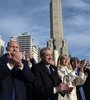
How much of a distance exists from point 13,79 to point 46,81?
780 millimetres

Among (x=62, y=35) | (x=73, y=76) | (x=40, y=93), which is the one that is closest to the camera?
(x=40, y=93)

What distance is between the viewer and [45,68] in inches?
224

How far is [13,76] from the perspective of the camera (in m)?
4.93

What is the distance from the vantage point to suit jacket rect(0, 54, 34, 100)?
15.7ft

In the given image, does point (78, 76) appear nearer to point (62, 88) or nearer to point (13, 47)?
point (62, 88)

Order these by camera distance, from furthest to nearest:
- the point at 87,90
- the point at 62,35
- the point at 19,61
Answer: the point at 62,35 → the point at 87,90 → the point at 19,61

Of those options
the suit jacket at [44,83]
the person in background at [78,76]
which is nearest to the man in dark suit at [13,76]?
the suit jacket at [44,83]

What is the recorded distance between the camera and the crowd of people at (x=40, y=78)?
4.81 metres

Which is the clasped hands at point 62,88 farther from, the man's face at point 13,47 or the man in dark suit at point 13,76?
the man's face at point 13,47

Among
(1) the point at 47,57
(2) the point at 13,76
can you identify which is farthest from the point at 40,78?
(2) the point at 13,76

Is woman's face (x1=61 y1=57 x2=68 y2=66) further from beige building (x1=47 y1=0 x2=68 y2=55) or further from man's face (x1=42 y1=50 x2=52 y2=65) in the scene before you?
beige building (x1=47 y1=0 x2=68 y2=55)

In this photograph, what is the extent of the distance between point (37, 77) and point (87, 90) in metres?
1.83

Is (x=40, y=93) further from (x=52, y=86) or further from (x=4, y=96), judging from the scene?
(x=4, y=96)

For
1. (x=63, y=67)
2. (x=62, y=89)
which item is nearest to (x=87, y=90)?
(x=63, y=67)
